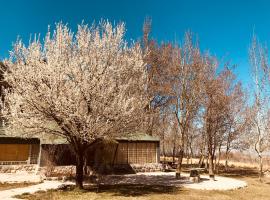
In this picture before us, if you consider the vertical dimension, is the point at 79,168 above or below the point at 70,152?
below

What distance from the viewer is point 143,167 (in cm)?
2647

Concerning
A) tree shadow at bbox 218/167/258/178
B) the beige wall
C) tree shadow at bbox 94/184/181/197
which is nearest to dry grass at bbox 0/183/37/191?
tree shadow at bbox 94/184/181/197

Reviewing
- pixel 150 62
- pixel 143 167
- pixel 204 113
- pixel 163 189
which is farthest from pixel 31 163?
pixel 150 62

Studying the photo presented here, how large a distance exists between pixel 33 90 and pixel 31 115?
4.57 ft

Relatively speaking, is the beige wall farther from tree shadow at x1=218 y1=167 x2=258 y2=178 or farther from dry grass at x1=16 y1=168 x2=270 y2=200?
tree shadow at x1=218 y1=167 x2=258 y2=178

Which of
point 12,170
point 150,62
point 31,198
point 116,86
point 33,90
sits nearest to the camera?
point 31,198

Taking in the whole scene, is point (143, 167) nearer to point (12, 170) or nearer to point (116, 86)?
point (12, 170)

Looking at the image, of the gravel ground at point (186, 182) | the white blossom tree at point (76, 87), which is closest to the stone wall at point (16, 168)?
the gravel ground at point (186, 182)

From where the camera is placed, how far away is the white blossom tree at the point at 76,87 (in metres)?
13.4

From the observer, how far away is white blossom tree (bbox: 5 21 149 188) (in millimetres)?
13438

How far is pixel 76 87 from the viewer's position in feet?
43.8

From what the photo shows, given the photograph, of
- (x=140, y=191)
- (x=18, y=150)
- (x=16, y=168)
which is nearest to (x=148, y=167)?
(x=140, y=191)

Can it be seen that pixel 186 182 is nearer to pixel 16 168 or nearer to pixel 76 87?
pixel 76 87

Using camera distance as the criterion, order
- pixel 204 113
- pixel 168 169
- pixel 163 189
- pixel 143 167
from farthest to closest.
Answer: pixel 168 169 → pixel 143 167 → pixel 204 113 → pixel 163 189
